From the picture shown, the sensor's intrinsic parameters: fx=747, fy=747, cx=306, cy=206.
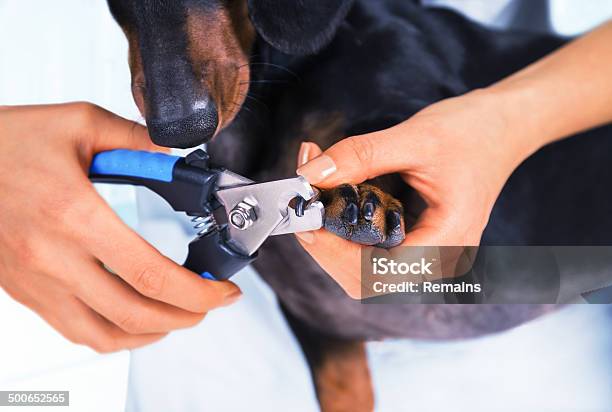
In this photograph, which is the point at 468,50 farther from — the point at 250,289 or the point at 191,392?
the point at 191,392

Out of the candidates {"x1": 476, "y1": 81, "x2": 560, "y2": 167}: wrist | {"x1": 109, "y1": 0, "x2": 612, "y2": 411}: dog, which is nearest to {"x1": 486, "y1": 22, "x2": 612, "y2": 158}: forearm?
{"x1": 476, "y1": 81, "x2": 560, "y2": 167}: wrist

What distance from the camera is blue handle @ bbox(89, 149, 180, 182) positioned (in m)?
0.74

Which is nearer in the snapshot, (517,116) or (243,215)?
(243,215)

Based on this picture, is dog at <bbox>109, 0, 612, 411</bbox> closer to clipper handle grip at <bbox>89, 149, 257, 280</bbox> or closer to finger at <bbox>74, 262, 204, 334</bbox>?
clipper handle grip at <bbox>89, 149, 257, 280</bbox>

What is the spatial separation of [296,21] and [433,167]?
10.3 inches

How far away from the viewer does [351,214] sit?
64 centimetres

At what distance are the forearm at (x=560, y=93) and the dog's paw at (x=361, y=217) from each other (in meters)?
0.24

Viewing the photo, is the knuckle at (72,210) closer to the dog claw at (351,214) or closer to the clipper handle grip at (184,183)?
the clipper handle grip at (184,183)

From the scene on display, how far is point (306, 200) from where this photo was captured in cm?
64

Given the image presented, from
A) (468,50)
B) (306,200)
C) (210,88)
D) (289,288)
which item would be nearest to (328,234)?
(306,200)

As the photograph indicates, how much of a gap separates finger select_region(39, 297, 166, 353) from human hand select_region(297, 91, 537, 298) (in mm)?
314

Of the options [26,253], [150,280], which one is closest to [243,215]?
[150,280]

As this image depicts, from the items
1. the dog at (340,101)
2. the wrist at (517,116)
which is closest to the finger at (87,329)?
the dog at (340,101)

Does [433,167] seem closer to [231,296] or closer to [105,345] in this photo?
[231,296]
